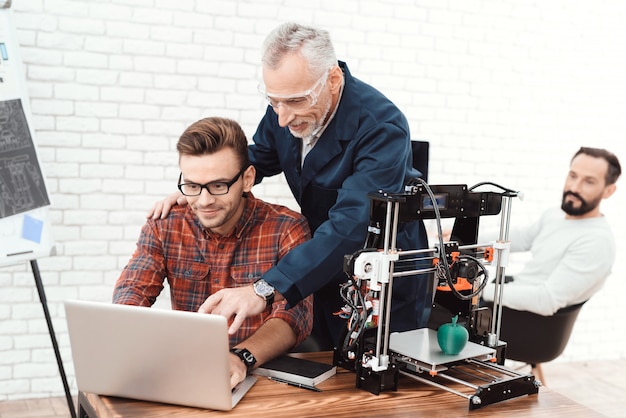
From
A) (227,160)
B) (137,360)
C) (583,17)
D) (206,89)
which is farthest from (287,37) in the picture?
(583,17)

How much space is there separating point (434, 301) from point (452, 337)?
4.8 inches

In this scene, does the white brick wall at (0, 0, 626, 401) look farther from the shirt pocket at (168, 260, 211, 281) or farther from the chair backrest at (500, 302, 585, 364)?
the shirt pocket at (168, 260, 211, 281)

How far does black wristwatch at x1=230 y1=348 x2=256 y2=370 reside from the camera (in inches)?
65.6

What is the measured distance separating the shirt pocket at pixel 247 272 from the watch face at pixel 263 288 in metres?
0.33

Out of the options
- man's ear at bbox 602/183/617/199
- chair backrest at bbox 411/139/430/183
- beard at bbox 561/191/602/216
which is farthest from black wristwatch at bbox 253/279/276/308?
man's ear at bbox 602/183/617/199

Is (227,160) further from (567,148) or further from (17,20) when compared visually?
(567,148)

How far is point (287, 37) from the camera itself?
1.90m

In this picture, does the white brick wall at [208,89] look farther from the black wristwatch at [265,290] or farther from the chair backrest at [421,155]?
the black wristwatch at [265,290]

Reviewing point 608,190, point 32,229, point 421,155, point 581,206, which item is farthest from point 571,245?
point 32,229

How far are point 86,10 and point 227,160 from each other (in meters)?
1.56

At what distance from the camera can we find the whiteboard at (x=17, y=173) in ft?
8.44

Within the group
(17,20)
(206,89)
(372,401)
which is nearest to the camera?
(372,401)

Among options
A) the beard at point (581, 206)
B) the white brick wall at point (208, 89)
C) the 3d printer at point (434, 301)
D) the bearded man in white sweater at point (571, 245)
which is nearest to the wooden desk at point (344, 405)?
the 3d printer at point (434, 301)

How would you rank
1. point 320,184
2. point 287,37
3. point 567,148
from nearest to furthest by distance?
point 287,37 < point 320,184 < point 567,148
